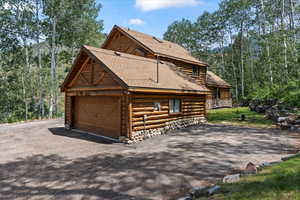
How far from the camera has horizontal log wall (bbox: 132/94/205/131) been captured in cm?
964

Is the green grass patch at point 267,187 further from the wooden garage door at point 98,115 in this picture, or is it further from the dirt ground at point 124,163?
the wooden garage door at point 98,115

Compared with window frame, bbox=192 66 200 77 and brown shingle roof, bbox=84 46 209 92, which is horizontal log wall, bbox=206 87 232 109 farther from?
brown shingle roof, bbox=84 46 209 92

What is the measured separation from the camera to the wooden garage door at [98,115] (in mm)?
10117

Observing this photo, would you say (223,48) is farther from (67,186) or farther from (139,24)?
(67,186)

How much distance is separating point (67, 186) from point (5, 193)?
54.6 inches

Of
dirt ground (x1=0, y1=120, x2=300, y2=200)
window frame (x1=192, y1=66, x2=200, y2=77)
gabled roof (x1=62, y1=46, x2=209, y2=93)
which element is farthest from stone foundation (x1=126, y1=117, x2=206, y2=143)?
window frame (x1=192, y1=66, x2=200, y2=77)

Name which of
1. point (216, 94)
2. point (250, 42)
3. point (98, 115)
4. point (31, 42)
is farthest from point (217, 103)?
point (31, 42)

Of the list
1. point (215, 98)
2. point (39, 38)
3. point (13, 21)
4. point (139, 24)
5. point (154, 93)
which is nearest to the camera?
point (154, 93)

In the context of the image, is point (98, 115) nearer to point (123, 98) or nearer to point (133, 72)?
point (123, 98)

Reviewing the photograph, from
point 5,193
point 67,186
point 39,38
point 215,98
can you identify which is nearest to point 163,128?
point 67,186

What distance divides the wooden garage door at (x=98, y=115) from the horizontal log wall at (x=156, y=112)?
957mm

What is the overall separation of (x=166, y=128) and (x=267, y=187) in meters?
7.96

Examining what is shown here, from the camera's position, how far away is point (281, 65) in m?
21.9

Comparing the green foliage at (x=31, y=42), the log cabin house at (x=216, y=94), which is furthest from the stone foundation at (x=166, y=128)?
the green foliage at (x=31, y=42)
